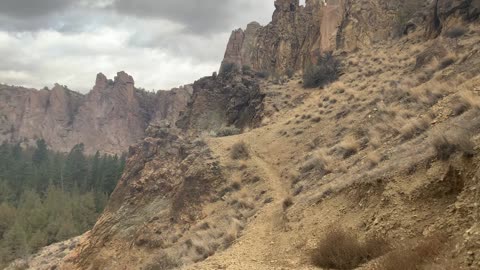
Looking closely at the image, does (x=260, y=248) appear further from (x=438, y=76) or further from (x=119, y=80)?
(x=119, y=80)

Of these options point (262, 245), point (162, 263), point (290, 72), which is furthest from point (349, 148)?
point (290, 72)

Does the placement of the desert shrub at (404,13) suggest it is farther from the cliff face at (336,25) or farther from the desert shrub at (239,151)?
Result: the desert shrub at (239,151)

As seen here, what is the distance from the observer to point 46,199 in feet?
209

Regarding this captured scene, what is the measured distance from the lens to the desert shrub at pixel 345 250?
24.0ft

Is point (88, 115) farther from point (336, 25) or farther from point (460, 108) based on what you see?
point (460, 108)

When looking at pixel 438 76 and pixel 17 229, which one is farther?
pixel 17 229

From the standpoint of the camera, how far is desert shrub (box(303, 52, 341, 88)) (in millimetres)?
34094

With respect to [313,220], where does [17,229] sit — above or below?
below

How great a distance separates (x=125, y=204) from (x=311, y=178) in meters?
13.2

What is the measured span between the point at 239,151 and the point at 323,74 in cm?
1473

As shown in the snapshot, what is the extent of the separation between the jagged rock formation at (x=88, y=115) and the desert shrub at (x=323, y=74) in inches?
3873

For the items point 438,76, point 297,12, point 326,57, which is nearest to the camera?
point 438,76

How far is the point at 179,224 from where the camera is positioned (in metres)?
19.8

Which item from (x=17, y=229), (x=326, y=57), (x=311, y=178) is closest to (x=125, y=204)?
(x=311, y=178)
